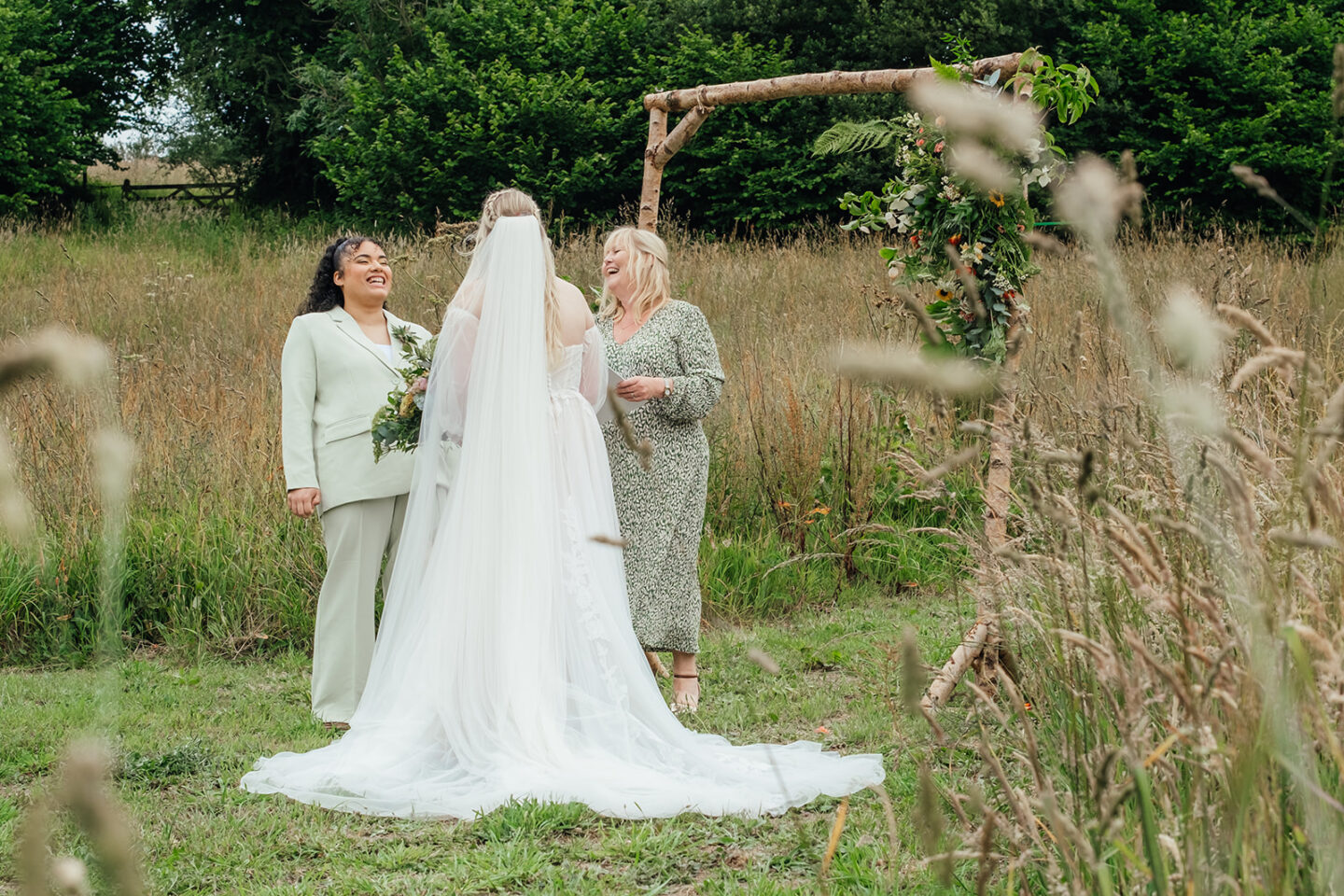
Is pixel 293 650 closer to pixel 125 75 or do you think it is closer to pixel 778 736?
pixel 778 736

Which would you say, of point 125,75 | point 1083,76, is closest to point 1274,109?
point 1083,76

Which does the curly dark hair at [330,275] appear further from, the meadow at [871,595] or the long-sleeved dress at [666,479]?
the long-sleeved dress at [666,479]

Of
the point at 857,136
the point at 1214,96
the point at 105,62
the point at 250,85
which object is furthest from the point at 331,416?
the point at 105,62

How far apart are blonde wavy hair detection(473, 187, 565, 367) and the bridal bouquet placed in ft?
1.61

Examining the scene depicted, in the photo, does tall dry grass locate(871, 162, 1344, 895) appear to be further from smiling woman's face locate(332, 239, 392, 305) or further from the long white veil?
smiling woman's face locate(332, 239, 392, 305)

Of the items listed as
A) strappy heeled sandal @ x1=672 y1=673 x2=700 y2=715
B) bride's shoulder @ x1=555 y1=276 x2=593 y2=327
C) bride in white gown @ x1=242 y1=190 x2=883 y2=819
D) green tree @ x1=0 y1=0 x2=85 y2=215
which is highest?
green tree @ x1=0 y1=0 x2=85 y2=215

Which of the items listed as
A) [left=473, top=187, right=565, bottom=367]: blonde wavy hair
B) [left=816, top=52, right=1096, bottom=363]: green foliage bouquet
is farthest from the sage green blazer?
[left=816, top=52, right=1096, bottom=363]: green foliage bouquet

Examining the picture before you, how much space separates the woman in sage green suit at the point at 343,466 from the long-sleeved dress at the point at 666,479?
1.00 meters

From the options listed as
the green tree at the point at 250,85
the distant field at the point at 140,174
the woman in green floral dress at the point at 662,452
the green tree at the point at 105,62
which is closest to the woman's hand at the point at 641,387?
the woman in green floral dress at the point at 662,452

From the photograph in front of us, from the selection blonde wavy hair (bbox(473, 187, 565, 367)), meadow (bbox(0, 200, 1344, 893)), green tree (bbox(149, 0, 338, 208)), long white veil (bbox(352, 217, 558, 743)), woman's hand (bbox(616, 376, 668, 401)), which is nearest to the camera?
meadow (bbox(0, 200, 1344, 893))

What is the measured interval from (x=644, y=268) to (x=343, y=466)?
1.55 metres

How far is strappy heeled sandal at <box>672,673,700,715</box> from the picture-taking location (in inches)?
196

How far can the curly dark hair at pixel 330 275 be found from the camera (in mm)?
5078

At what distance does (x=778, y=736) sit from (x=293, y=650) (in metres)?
2.73
